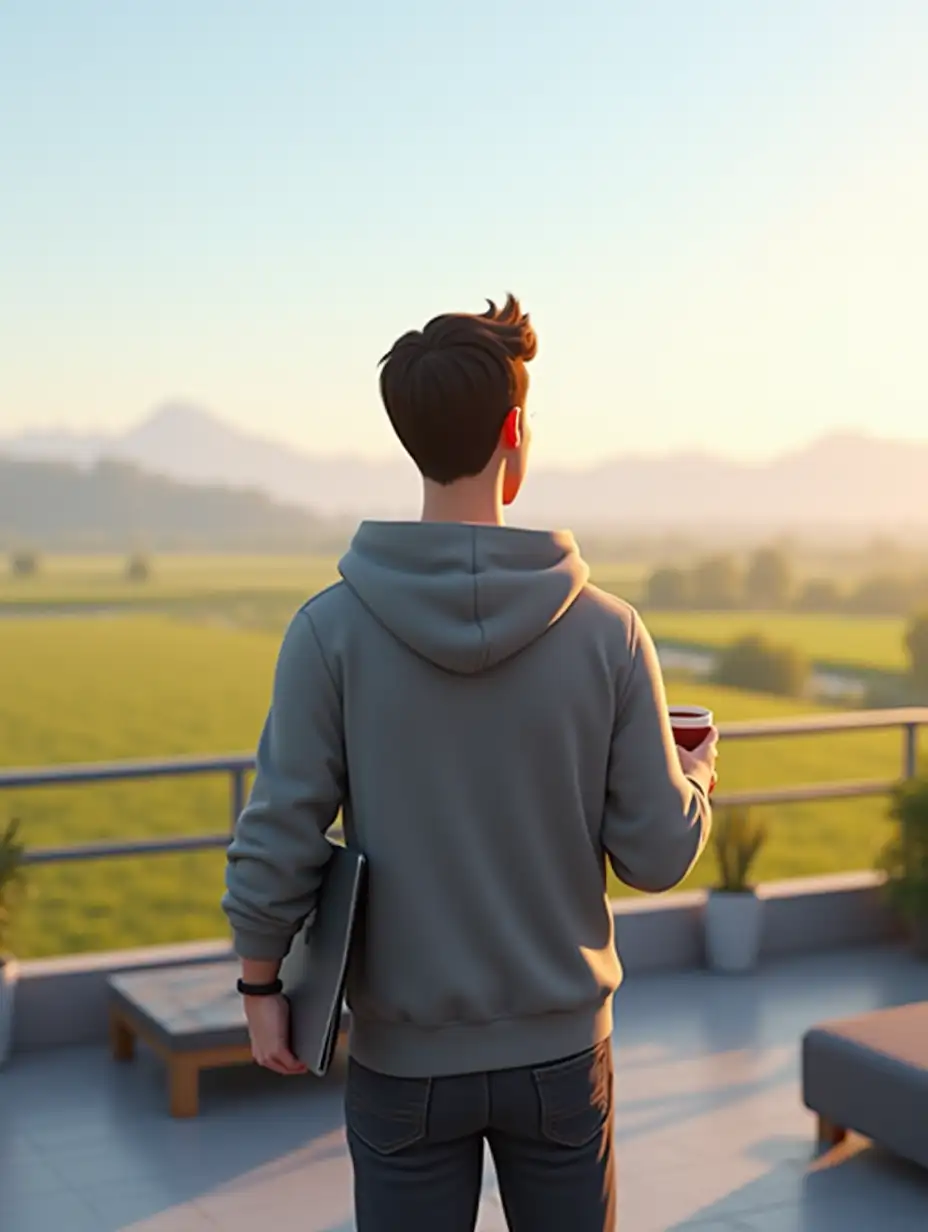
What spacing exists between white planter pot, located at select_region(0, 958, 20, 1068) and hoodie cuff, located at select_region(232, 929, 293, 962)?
119 inches

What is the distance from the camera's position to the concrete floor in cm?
355

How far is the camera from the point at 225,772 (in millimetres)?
5109

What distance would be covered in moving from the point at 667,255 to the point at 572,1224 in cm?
2702

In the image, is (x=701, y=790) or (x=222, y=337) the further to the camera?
(x=222, y=337)

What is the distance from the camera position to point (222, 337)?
123 feet

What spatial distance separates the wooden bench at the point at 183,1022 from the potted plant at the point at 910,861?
245 cm

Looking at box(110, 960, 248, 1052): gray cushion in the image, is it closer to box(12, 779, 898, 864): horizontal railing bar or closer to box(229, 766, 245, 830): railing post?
box(12, 779, 898, 864): horizontal railing bar

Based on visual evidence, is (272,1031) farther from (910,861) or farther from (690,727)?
(910,861)

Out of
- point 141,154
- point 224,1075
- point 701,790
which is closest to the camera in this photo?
point 701,790

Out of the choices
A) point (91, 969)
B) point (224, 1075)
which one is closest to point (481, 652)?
point (224, 1075)

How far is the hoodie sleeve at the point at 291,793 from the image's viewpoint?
67.3 inches

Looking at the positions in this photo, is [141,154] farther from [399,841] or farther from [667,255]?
[399,841]

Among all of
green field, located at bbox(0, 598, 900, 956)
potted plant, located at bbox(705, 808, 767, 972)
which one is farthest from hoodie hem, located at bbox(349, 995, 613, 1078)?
green field, located at bbox(0, 598, 900, 956)

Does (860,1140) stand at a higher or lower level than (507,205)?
lower
